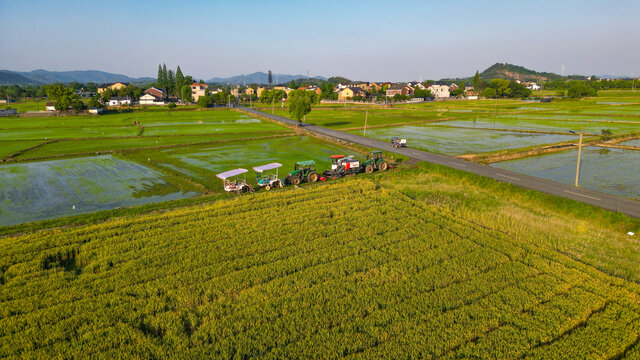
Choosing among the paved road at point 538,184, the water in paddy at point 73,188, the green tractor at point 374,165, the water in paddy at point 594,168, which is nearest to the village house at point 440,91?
the water in paddy at point 594,168

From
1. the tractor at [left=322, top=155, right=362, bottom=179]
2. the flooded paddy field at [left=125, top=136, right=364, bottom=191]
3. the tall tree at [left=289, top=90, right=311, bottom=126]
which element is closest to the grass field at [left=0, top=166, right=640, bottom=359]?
the tractor at [left=322, top=155, right=362, bottom=179]

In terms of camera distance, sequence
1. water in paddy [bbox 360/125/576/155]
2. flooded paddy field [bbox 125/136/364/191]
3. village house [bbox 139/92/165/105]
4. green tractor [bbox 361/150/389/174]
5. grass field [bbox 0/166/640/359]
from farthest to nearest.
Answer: village house [bbox 139/92/165/105]
water in paddy [bbox 360/125/576/155]
flooded paddy field [bbox 125/136/364/191]
green tractor [bbox 361/150/389/174]
grass field [bbox 0/166/640/359]

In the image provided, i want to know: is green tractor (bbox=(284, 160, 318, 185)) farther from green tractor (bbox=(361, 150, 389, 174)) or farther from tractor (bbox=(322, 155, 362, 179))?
green tractor (bbox=(361, 150, 389, 174))

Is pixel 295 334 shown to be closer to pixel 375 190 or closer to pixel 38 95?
pixel 375 190

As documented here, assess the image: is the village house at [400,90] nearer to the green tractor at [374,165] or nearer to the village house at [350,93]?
the village house at [350,93]

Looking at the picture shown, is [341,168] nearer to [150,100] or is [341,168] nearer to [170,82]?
[150,100]

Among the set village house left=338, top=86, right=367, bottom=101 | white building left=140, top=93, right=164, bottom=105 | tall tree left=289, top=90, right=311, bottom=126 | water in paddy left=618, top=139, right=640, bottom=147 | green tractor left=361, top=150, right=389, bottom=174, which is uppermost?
village house left=338, top=86, right=367, bottom=101
